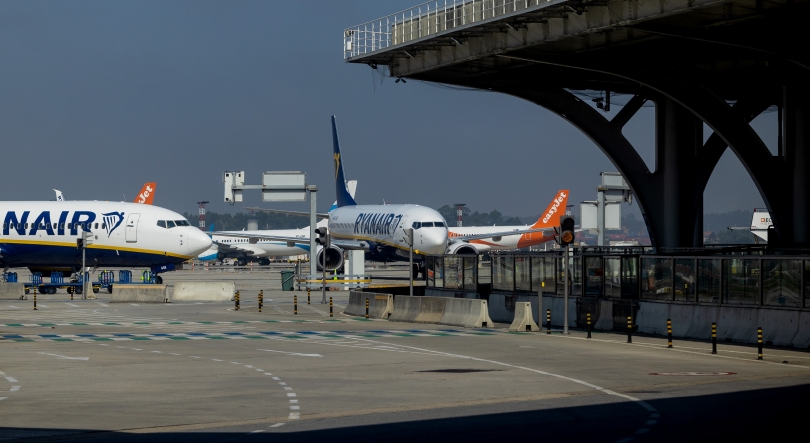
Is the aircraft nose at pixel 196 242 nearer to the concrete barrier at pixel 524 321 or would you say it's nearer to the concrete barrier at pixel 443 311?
the concrete barrier at pixel 443 311

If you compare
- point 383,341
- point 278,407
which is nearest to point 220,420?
point 278,407

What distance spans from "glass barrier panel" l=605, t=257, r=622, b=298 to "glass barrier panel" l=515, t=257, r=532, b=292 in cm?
383

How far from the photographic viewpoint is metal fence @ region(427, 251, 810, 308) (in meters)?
23.4

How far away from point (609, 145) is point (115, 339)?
22.9m

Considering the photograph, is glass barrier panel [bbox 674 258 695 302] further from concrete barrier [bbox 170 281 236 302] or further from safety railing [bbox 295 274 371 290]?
safety railing [bbox 295 274 371 290]

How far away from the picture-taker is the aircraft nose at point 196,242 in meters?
49.6

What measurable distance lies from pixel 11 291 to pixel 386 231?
23.4 m

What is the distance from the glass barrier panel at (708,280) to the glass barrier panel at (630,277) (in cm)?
259

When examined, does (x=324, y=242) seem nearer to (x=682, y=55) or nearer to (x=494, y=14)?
(x=494, y=14)

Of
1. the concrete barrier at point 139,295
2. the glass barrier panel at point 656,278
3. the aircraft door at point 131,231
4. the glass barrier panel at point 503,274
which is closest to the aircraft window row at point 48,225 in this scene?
the aircraft door at point 131,231

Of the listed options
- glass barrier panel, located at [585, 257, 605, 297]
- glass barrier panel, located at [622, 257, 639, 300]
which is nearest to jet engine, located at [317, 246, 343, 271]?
glass barrier panel, located at [585, 257, 605, 297]

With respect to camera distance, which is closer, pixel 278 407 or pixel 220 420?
pixel 220 420

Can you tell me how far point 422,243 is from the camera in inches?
2277

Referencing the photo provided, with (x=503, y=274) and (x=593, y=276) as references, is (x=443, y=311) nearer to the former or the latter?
(x=503, y=274)
